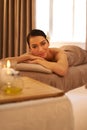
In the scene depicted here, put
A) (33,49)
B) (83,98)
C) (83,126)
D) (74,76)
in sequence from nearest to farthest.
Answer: (83,126) → (83,98) → (74,76) → (33,49)

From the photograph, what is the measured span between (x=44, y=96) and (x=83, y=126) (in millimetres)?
409

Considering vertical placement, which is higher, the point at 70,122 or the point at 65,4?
the point at 65,4

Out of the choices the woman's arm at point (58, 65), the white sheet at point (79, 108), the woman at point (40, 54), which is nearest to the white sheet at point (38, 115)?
the white sheet at point (79, 108)

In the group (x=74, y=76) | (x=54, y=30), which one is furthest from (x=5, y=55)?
(x=74, y=76)

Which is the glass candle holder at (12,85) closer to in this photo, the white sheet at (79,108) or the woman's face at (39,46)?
the white sheet at (79,108)

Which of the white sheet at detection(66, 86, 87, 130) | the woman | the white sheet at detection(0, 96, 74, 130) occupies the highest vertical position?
the woman

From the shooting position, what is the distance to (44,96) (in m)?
1.13

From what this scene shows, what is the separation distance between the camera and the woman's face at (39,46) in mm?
2045

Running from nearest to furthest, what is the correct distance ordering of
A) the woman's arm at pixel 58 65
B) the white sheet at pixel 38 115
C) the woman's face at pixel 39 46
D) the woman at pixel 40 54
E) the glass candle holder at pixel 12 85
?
1. the white sheet at pixel 38 115
2. the glass candle holder at pixel 12 85
3. the woman's arm at pixel 58 65
4. the woman at pixel 40 54
5. the woman's face at pixel 39 46

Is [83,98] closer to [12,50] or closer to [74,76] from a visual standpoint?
[74,76]

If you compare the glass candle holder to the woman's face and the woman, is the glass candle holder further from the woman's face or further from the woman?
the woman's face

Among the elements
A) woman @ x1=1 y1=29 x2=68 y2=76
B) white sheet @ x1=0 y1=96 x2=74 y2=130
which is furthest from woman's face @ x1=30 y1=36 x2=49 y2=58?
white sheet @ x1=0 y1=96 x2=74 y2=130

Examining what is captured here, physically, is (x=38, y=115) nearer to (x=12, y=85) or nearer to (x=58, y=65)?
(x=12, y=85)

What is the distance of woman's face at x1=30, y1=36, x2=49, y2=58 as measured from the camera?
2045 millimetres
